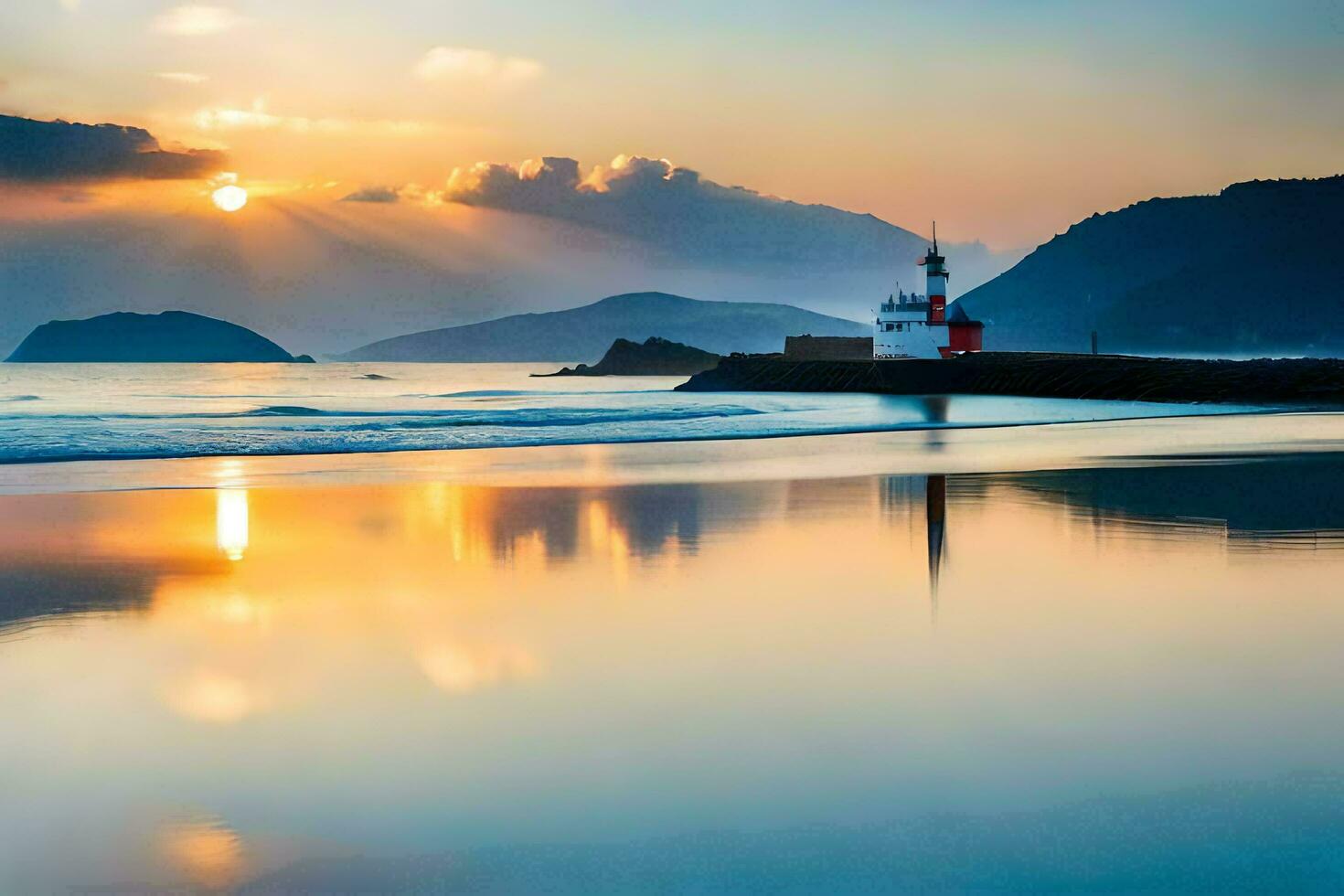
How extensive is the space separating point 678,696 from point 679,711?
282 millimetres

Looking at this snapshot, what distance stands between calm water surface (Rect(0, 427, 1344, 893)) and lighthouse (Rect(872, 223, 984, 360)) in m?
64.7

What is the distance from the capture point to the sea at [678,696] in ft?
13.8

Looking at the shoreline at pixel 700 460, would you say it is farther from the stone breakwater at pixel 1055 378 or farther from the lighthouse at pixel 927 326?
the lighthouse at pixel 927 326

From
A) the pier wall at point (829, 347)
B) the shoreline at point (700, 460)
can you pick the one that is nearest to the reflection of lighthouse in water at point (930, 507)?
the shoreline at point (700, 460)

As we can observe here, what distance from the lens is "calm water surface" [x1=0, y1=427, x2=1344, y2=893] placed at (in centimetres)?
419

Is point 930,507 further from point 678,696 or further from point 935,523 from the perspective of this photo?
point 678,696

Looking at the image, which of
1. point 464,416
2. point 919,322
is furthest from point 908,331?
point 464,416

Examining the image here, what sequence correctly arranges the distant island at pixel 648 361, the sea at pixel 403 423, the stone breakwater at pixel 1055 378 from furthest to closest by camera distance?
1. the distant island at pixel 648 361
2. the stone breakwater at pixel 1055 378
3. the sea at pixel 403 423

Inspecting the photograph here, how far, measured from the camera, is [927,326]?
75750 millimetres

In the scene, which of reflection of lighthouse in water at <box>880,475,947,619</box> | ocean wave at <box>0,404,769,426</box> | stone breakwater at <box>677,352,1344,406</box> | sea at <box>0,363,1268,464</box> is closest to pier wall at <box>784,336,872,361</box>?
stone breakwater at <box>677,352,1344,406</box>

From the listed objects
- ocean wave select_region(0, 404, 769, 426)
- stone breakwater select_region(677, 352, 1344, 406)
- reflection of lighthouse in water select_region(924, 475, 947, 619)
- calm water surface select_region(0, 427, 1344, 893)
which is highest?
stone breakwater select_region(677, 352, 1344, 406)

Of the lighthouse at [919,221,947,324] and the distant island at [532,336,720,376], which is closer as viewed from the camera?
the lighthouse at [919,221,947,324]

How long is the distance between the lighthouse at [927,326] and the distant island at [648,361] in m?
80.8

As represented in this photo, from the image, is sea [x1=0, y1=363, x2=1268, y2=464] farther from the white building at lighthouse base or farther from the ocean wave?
the white building at lighthouse base
